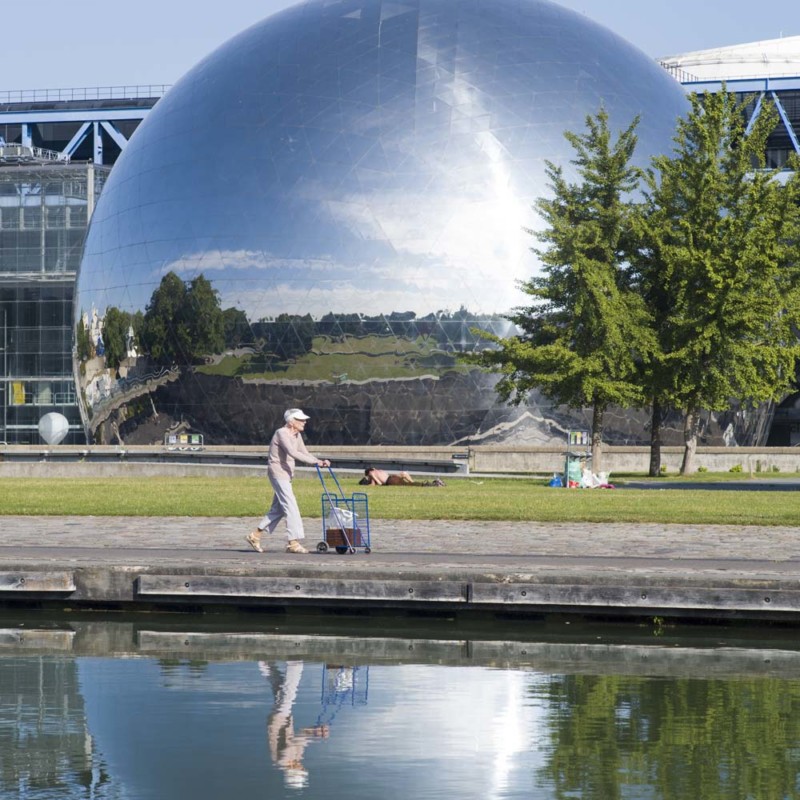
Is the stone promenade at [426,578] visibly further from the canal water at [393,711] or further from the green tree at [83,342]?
the green tree at [83,342]

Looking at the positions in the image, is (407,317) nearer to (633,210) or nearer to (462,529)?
(633,210)

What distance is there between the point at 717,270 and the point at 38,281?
39.5 meters

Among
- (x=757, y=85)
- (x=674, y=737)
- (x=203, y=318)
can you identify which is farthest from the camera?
(x=757, y=85)

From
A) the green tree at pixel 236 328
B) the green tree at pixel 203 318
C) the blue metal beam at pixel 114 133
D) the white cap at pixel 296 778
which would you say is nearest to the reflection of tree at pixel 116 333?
the green tree at pixel 203 318

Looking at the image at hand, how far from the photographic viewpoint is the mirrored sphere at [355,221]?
38875mm

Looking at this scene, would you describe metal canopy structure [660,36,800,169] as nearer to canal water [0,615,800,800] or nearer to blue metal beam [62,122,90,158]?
blue metal beam [62,122,90,158]

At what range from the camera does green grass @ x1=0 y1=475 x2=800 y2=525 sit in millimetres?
22156

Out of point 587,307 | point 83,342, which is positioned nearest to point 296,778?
point 587,307

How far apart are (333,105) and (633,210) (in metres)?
8.84

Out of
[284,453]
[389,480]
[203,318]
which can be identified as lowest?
[389,480]

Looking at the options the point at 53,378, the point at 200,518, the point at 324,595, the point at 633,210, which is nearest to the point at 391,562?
the point at 324,595

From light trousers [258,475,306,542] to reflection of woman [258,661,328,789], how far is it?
→ 14.0ft

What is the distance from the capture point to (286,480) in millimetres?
15836

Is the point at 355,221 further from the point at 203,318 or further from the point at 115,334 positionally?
the point at 115,334
